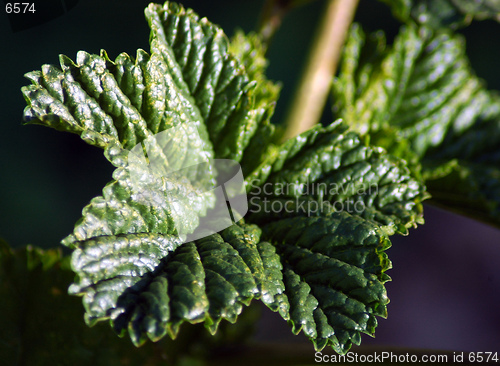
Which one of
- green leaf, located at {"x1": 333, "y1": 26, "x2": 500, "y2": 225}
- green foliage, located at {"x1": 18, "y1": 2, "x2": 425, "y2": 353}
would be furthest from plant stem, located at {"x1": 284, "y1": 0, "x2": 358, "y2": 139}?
green foliage, located at {"x1": 18, "y1": 2, "x2": 425, "y2": 353}

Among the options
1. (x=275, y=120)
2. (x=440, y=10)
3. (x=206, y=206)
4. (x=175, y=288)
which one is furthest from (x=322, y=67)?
(x=275, y=120)

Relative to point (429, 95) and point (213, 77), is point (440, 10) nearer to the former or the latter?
point (429, 95)

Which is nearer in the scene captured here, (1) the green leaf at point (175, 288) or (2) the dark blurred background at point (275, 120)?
(1) the green leaf at point (175, 288)

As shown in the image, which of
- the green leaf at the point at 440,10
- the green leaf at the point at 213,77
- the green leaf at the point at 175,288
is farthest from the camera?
the green leaf at the point at 440,10

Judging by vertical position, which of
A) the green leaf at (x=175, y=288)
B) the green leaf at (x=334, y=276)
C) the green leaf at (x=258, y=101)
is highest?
the green leaf at (x=258, y=101)

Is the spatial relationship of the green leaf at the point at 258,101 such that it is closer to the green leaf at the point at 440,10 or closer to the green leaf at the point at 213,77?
the green leaf at the point at 213,77

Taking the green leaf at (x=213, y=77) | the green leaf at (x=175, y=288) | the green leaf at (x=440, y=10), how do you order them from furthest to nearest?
the green leaf at (x=440, y=10)
the green leaf at (x=213, y=77)
the green leaf at (x=175, y=288)

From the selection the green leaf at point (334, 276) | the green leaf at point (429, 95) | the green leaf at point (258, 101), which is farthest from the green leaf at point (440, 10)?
the green leaf at point (334, 276)
